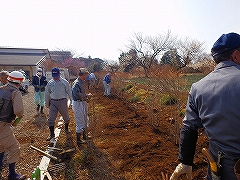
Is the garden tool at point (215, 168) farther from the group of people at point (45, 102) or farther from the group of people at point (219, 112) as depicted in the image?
the group of people at point (45, 102)

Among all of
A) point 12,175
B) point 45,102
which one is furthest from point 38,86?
point 12,175

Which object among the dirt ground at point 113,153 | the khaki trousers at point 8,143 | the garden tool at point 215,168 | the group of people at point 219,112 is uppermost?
the group of people at point 219,112

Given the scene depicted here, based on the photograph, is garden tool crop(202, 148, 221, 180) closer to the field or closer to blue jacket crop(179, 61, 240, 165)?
blue jacket crop(179, 61, 240, 165)

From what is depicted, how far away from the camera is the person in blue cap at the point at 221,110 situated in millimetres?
1173

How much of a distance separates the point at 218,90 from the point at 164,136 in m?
3.69

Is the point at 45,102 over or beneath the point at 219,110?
beneath

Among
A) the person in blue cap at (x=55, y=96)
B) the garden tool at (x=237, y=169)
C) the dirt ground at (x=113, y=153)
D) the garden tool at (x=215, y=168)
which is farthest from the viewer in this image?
the person in blue cap at (x=55, y=96)

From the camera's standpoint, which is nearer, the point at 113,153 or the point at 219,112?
the point at 219,112

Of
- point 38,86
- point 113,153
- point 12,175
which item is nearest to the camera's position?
point 12,175

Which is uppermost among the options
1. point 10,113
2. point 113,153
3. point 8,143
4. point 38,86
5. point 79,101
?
point 10,113

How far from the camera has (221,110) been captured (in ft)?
3.95

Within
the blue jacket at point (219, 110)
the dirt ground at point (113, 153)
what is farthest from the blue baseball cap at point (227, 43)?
the dirt ground at point (113, 153)

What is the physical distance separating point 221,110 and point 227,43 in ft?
1.59

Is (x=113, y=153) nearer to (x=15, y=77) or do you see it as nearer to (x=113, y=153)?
(x=113, y=153)
